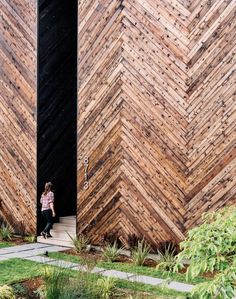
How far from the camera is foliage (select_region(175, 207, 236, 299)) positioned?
116 inches

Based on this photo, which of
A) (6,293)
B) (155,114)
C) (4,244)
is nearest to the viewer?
(6,293)

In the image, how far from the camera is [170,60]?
8.34 meters

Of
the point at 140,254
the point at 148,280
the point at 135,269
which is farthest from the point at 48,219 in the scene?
the point at 148,280

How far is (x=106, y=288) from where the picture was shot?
5.88 metres

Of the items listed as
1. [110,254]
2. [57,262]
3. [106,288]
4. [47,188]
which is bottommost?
[47,188]

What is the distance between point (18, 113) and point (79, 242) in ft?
11.3

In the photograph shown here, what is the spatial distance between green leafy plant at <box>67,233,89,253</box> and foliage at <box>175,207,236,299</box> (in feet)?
19.4

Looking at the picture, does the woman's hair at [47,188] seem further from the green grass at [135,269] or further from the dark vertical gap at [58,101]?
the green grass at [135,269]

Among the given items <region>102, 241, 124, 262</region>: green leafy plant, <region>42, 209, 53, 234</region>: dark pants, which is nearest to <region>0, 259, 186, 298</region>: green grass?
<region>102, 241, 124, 262</region>: green leafy plant

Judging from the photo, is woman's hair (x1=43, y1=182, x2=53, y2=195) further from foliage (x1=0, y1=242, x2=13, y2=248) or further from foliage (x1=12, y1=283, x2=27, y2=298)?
foliage (x1=12, y1=283, x2=27, y2=298)

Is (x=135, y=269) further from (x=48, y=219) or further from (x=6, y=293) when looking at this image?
(x=48, y=219)

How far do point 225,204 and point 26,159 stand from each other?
16.0 feet

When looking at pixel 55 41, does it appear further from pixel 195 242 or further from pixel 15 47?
pixel 195 242

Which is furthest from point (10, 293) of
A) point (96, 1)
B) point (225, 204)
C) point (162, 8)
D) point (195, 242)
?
point (96, 1)
